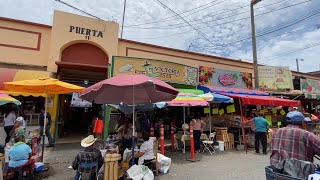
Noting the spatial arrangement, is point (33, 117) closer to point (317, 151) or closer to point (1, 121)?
point (1, 121)

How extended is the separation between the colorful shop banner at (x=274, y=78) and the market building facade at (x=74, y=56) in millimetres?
4699

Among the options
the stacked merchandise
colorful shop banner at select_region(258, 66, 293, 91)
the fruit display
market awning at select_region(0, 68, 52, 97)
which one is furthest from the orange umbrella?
colorful shop banner at select_region(258, 66, 293, 91)

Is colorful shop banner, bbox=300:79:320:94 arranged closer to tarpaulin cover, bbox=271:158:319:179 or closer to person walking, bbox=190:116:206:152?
person walking, bbox=190:116:206:152

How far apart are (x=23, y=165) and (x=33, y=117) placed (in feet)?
22.1

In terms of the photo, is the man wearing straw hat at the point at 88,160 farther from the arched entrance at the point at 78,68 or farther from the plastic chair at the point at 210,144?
the arched entrance at the point at 78,68

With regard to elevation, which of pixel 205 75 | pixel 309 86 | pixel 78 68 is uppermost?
pixel 309 86

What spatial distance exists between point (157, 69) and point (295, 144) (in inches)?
392

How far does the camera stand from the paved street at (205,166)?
22.7 feet

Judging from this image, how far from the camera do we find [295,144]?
3.70 m

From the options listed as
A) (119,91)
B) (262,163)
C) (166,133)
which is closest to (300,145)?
(119,91)

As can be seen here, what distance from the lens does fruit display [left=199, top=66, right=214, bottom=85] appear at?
604 inches

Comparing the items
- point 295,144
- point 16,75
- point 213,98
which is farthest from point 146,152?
point 16,75

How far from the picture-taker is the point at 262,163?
344 inches

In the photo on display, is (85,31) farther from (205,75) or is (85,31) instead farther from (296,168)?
(296,168)
